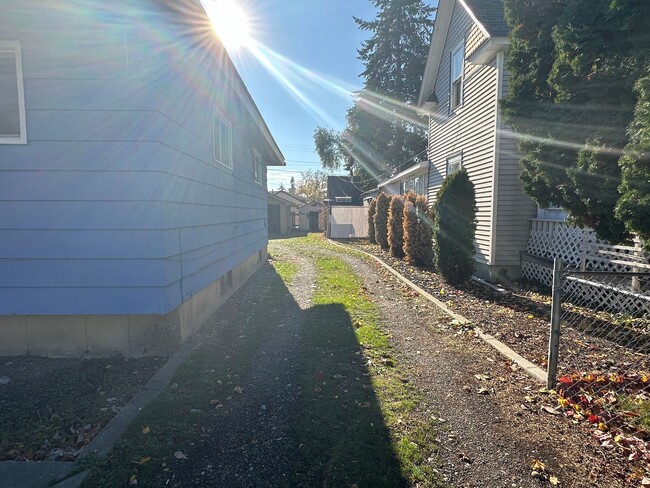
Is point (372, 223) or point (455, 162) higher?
point (455, 162)

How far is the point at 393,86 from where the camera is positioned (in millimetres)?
33250

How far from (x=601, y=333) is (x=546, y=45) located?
13.1ft

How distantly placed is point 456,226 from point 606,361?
4.36 meters

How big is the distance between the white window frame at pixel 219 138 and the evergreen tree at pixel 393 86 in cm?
2586

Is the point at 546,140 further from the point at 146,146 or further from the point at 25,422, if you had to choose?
the point at 25,422

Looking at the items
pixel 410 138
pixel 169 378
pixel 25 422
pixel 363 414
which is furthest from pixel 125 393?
pixel 410 138

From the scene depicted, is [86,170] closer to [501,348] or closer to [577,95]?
[501,348]

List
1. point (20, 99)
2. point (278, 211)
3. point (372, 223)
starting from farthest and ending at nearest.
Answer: point (278, 211), point (372, 223), point (20, 99)

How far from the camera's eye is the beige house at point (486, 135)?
8969 millimetres

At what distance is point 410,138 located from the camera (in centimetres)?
3334

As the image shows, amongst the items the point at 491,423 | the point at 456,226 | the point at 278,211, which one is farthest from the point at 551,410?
the point at 278,211

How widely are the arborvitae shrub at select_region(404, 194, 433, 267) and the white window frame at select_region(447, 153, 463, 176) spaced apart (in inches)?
57.3

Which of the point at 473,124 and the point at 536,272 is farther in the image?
the point at 473,124

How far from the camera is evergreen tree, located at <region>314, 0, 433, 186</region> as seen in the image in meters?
32.2
